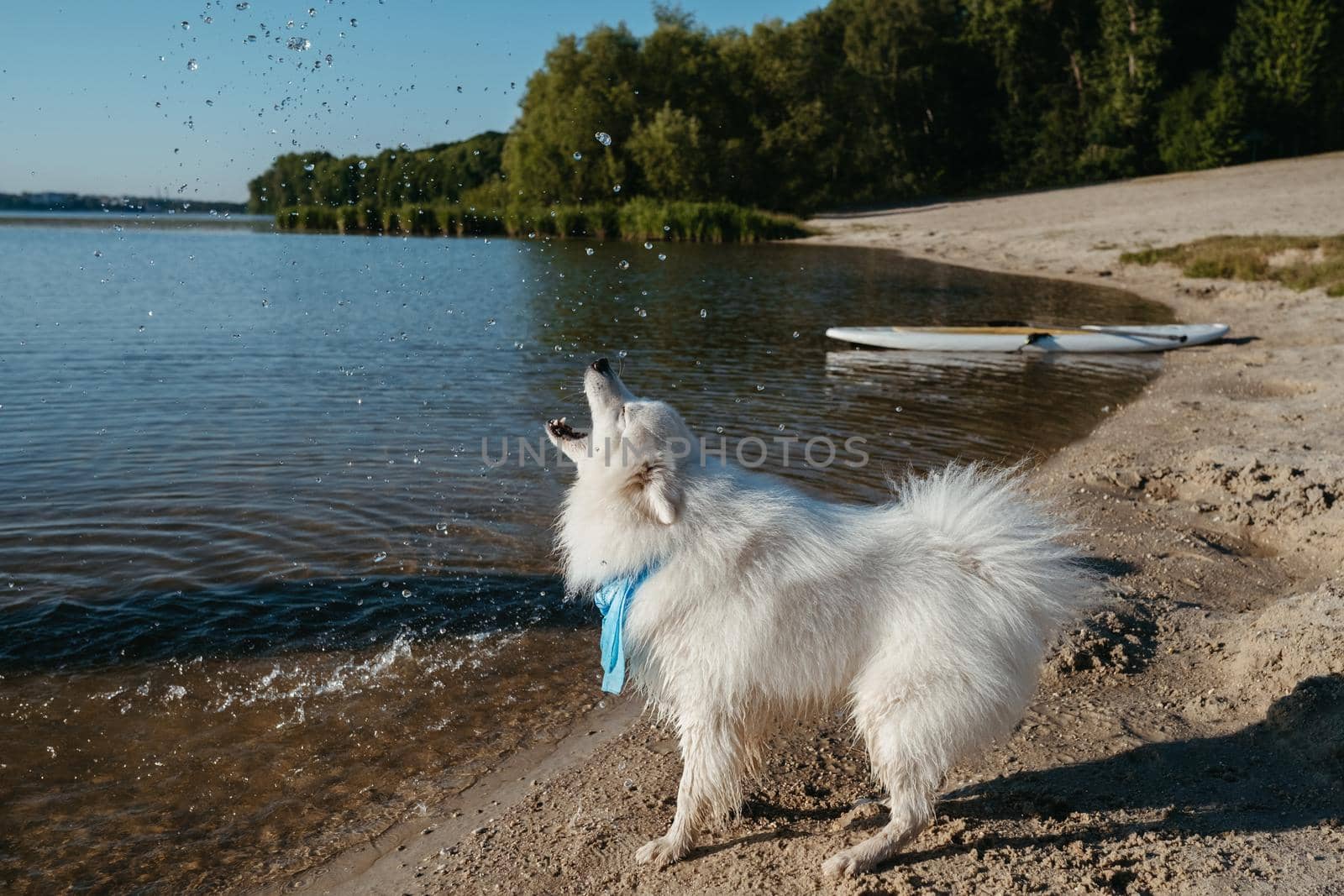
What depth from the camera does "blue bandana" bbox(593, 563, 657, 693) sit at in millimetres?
3873

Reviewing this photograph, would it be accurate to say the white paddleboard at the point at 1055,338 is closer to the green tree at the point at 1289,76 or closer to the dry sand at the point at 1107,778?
the dry sand at the point at 1107,778

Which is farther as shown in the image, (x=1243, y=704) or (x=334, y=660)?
(x=334, y=660)

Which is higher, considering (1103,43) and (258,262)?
(1103,43)

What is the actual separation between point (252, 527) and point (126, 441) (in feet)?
12.6

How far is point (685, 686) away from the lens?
3881mm

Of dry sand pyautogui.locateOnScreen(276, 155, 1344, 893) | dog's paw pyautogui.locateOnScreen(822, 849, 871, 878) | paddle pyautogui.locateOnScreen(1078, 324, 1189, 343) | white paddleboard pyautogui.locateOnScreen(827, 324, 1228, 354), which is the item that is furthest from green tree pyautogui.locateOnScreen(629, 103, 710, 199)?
dog's paw pyautogui.locateOnScreen(822, 849, 871, 878)

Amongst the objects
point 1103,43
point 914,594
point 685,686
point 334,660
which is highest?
point 1103,43

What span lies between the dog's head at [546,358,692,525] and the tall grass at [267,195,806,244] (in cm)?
4174

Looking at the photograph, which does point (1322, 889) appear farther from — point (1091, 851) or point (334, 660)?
point (334, 660)

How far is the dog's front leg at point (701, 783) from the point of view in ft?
12.7

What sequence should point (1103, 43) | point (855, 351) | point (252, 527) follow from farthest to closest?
point (1103, 43)
point (855, 351)
point (252, 527)

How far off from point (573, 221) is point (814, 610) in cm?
4305

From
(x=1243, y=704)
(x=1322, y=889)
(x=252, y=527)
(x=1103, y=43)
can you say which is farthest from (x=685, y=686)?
(x=1103, y=43)

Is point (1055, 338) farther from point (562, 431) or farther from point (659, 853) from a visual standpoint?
point (659, 853)
